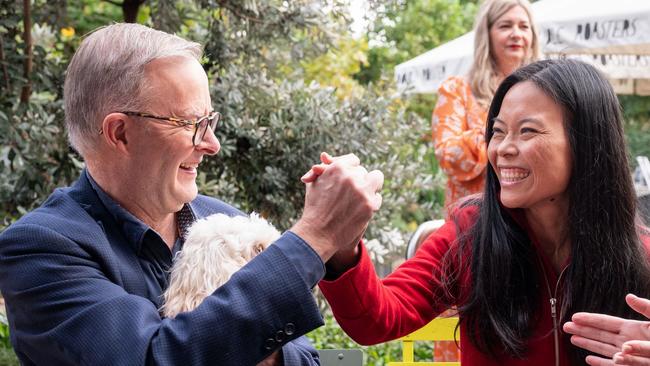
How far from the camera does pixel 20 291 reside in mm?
2365

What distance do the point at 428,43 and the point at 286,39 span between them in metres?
14.2

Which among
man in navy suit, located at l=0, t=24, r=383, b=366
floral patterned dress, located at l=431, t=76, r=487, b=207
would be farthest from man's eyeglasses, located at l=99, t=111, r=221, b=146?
floral patterned dress, located at l=431, t=76, r=487, b=207

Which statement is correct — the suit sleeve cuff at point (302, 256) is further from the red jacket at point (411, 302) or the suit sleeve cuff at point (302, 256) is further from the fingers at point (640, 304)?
the fingers at point (640, 304)

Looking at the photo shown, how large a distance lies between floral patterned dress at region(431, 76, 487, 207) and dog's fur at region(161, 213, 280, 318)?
2.51m

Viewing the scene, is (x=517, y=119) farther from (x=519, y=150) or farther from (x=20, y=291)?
(x=20, y=291)

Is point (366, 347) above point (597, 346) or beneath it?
beneath

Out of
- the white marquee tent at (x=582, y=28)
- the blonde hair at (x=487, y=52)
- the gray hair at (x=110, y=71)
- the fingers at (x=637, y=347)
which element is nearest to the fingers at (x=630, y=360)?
the fingers at (x=637, y=347)

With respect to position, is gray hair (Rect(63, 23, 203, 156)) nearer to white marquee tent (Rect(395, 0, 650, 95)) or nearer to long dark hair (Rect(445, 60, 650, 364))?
long dark hair (Rect(445, 60, 650, 364))

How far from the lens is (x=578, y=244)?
3.02 meters

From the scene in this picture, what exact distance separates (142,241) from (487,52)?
10.5 ft

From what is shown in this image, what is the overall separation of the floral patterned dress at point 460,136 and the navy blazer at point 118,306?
291cm

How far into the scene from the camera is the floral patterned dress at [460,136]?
509 cm

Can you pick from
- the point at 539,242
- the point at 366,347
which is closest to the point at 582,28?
the point at 366,347

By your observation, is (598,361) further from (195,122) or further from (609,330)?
(195,122)
